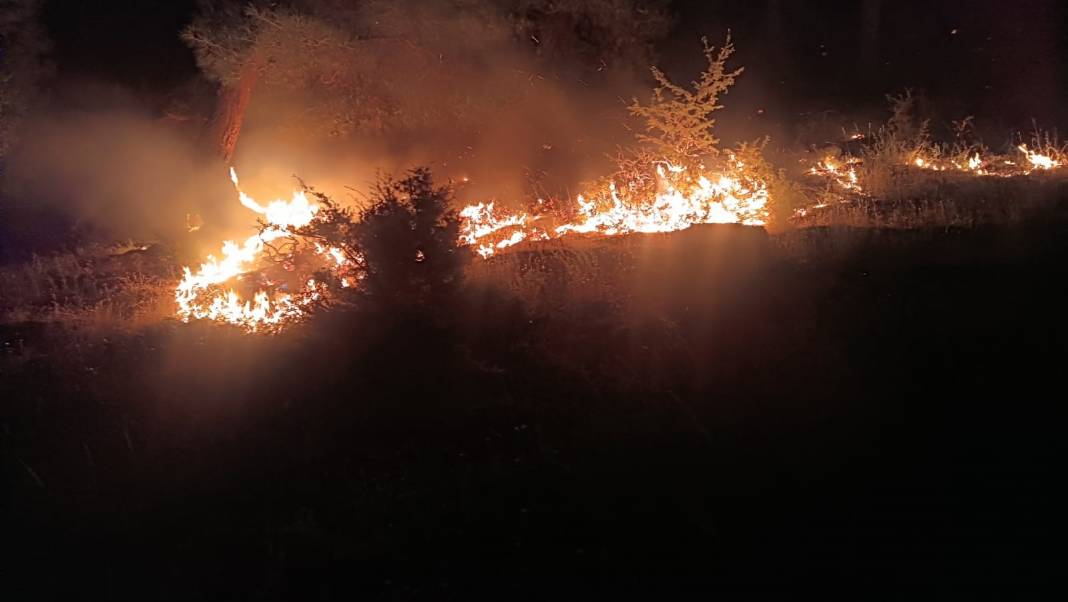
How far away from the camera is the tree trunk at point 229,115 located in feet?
35.4

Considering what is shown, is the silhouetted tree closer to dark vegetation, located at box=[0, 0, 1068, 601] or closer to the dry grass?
dark vegetation, located at box=[0, 0, 1068, 601]

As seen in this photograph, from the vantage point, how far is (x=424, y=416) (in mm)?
5660

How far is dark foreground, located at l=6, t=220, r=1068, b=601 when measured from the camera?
4.36 meters

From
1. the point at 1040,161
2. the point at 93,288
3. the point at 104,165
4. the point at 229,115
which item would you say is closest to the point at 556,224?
the point at 229,115

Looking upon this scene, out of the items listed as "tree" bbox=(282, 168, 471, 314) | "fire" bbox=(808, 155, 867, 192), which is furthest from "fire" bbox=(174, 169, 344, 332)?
"fire" bbox=(808, 155, 867, 192)

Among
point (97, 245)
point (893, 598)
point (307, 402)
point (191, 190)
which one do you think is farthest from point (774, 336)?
point (97, 245)

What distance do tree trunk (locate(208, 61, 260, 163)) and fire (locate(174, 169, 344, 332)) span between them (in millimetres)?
383

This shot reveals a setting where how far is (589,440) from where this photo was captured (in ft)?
17.6

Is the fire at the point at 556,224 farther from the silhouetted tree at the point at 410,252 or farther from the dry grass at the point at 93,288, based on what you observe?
the silhouetted tree at the point at 410,252

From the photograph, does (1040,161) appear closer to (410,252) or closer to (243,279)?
(410,252)

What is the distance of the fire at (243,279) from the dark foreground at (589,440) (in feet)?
1.40

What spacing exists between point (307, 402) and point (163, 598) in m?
1.70

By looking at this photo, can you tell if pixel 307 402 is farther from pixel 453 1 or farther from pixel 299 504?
pixel 453 1

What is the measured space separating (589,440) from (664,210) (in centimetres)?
393
